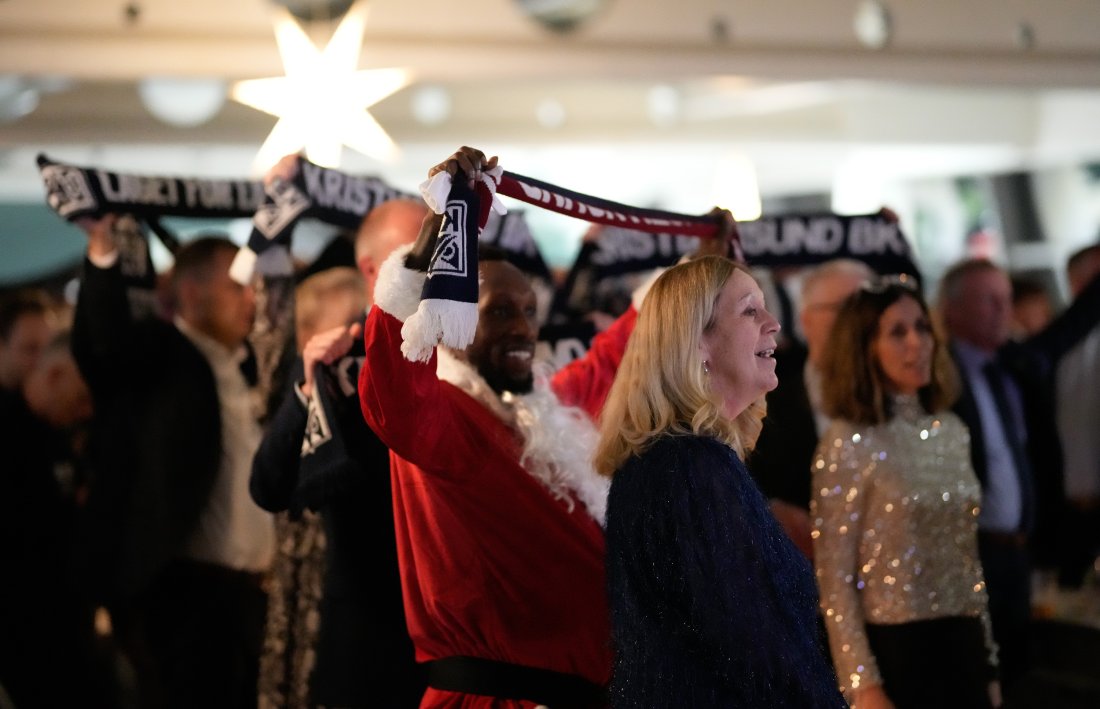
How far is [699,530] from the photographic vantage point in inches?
80.9

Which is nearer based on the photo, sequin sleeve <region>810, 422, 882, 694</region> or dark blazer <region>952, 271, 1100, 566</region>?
sequin sleeve <region>810, 422, 882, 694</region>

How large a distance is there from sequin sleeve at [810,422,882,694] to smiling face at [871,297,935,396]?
0.68 ft

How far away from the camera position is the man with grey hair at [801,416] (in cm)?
397

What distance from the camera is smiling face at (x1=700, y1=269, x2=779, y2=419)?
2246mm

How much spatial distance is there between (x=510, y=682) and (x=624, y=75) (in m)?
4.95

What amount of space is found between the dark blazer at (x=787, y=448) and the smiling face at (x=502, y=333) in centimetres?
124

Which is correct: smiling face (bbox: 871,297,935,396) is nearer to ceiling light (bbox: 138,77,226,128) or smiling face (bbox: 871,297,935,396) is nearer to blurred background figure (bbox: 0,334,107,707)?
blurred background figure (bbox: 0,334,107,707)

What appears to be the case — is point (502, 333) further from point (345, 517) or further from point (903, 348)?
point (903, 348)

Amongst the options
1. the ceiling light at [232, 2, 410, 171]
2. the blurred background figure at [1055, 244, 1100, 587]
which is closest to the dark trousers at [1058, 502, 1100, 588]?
the blurred background figure at [1055, 244, 1100, 587]

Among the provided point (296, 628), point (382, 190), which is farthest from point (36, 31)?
point (296, 628)

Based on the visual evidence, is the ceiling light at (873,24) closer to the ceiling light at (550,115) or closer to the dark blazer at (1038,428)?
the dark blazer at (1038,428)

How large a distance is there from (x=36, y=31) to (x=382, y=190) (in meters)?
3.27

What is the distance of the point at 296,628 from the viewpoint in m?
3.53

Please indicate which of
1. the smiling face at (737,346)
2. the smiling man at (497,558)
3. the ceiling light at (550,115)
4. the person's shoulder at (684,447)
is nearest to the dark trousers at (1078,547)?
the smiling man at (497,558)
